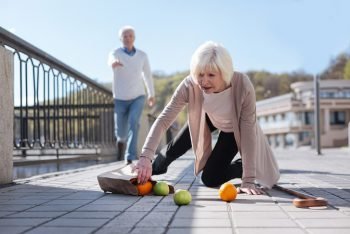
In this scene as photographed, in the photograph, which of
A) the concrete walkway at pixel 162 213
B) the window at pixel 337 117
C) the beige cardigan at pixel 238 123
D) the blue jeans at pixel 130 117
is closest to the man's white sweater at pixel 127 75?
the blue jeans at pixel 130 117

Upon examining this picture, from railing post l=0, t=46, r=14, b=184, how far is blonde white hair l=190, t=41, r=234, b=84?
7.01ft

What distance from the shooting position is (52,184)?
5.27m

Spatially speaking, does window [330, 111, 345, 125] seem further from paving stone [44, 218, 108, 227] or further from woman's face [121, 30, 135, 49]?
paving stone [44, 218, 108, 227]

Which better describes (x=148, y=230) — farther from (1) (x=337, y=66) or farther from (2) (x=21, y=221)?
(1) (x=337, y=66)

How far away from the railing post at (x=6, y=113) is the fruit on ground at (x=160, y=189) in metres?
1.72

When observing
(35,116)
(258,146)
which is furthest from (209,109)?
(35,116)

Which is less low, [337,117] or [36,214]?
[337,117]

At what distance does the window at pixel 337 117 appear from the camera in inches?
2420

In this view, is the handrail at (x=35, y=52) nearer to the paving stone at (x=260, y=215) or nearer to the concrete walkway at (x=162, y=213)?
the concrete walkway at (x=162, y=213)

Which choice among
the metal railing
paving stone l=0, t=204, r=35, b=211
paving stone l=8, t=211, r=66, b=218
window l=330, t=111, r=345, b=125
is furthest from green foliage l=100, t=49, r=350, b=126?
paving stone l=8, t=211, r=66, b=218

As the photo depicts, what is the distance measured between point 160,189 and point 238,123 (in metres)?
0.87

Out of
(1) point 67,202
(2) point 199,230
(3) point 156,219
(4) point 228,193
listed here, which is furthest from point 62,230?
(4) point 228,193

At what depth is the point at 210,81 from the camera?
12.8 ft

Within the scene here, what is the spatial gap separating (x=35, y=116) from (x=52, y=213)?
403 centimetres
